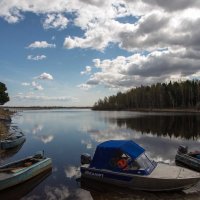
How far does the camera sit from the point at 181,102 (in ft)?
518

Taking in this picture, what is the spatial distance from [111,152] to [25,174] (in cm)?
644

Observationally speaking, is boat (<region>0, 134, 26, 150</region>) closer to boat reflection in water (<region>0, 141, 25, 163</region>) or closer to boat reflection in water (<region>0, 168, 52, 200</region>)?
boat reflection in water (<region>0, 141, 25, 163</region>)

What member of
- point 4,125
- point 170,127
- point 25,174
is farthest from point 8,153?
point 170,127

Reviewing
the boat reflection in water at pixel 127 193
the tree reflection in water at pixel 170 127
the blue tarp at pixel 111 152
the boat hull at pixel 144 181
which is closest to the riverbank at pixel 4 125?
the tree reflection in water at pixel 170 127

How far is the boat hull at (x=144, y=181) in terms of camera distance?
1638 centimetres

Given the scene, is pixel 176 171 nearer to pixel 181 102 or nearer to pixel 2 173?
pixel 2 173

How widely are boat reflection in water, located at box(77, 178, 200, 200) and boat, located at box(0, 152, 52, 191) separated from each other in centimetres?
422

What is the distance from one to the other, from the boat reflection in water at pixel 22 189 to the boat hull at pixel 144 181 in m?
4.89

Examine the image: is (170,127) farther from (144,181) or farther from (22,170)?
(22,170)

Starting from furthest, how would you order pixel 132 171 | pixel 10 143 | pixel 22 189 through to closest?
pixel 10 143, pixel 22 189, pixel 132 171

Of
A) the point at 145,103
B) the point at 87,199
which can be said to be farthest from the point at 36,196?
the point at 145,103

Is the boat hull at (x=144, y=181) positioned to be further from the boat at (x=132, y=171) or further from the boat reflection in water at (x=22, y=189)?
the boat reflection in water at (x=22, y=189)

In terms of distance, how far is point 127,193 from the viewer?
1689cm

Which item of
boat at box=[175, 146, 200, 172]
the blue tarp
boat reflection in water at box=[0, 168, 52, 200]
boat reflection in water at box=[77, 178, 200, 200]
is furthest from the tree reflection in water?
boat reflection in water at box=[0, 168, 52, 200]
